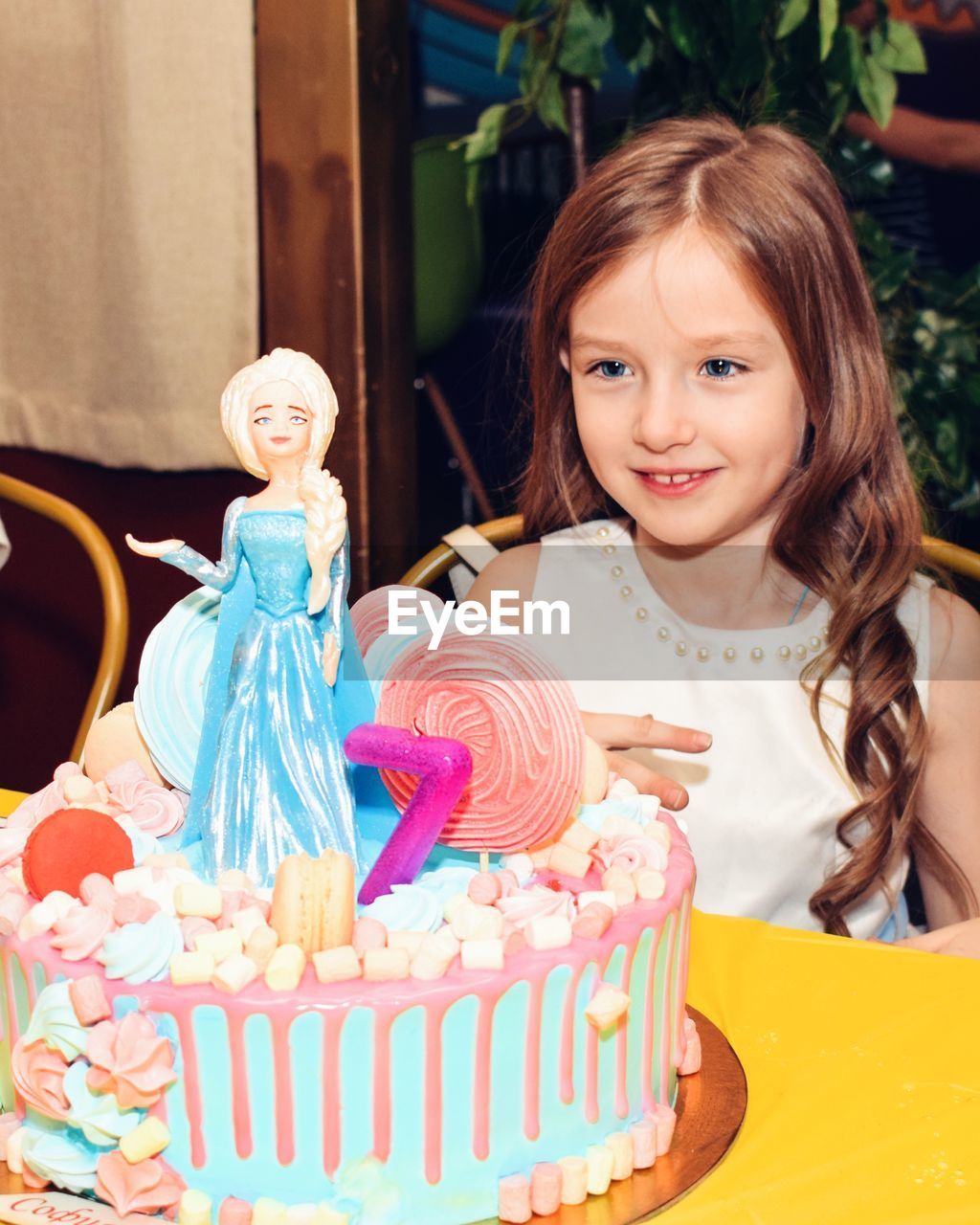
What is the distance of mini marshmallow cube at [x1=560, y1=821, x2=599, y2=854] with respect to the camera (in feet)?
3.04

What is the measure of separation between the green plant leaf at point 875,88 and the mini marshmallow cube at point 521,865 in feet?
5.15

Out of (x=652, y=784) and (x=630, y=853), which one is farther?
(x=652, y=784)

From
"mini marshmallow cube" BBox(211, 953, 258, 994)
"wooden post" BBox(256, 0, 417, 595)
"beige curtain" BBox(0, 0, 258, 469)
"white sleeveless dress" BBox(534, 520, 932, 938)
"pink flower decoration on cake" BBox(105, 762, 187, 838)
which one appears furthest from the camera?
"beige curtain" BBox(0, 0, 258, 469)

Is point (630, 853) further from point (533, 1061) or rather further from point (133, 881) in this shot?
point (133, 881)

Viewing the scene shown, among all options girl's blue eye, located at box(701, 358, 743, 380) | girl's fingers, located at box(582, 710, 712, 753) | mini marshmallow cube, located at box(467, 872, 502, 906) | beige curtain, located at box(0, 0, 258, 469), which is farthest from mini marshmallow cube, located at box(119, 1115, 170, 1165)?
beige curtain, located at box(0, 0, 258, 469)

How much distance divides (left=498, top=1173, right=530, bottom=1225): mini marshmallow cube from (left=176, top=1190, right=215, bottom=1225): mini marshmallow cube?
0.16 metres

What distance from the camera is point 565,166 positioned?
8.38ft

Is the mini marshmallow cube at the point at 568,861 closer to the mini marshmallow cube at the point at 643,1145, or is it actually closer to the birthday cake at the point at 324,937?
the birthday cake at the point at 324,937

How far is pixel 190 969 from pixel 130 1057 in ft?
0.17

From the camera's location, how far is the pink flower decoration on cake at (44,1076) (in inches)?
31.2

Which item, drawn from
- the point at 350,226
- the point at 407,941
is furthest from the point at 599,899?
the point at 350,226

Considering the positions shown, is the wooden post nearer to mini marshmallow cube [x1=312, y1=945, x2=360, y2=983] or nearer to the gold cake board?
the gold cake board

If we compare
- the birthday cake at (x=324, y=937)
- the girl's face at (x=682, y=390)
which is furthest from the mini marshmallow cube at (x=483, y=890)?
the girl's face at (x=682, y=390)

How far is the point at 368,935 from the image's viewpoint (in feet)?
2.56
